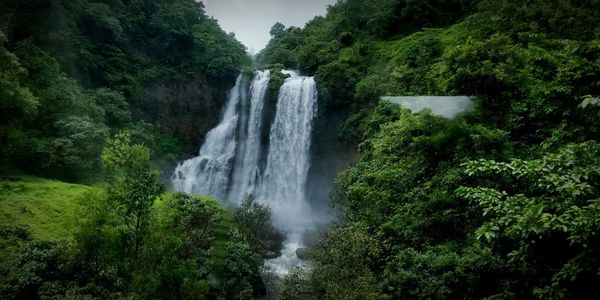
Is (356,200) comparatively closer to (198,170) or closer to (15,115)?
(15,115)

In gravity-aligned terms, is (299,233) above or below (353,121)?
below

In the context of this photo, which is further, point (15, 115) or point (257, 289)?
point (15, 115)

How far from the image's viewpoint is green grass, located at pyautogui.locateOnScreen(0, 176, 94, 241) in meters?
11.2

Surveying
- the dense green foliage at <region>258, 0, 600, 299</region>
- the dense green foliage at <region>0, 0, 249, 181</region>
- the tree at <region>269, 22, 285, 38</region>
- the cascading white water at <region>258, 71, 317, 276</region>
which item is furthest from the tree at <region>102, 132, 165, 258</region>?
the tree at <region>269, 22, 285, 38</region>

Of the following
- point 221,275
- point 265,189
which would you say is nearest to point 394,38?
point 265,189

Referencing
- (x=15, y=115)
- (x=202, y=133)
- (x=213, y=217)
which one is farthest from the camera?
(x=202, y=133)

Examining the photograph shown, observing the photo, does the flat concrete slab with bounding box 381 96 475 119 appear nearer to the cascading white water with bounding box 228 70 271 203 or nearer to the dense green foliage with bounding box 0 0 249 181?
the dense green foliage with bounding box 0 0 249 181

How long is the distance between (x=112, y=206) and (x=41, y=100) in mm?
11304

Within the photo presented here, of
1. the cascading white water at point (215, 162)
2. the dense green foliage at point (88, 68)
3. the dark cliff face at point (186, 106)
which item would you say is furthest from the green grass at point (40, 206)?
the dark cliff face at point (186, 106)

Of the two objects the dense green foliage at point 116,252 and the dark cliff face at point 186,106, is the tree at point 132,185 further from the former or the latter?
the dark cliff face at point 186,106

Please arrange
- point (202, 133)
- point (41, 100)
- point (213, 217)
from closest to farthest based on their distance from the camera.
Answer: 1. point (213, 217)
2. point (41, 100)
3. point (202, 133)

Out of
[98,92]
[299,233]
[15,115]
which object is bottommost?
[299,233]

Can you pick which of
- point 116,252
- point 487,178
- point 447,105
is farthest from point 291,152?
point 116,252

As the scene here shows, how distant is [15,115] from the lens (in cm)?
1495
